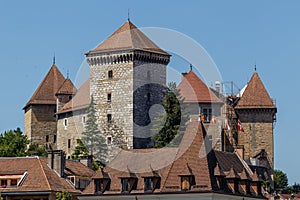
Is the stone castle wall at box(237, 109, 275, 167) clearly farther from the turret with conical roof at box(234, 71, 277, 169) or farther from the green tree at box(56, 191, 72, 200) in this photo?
the green tree at box(56, 191, 72, 200)

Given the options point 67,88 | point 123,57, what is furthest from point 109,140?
point 67,88

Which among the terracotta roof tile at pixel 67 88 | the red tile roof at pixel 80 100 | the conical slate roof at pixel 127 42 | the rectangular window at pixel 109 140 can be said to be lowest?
the rectangular window at pixel 109 140

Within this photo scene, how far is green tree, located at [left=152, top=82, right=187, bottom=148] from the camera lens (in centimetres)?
10712

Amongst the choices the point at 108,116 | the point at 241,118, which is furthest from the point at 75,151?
the point at 241,118

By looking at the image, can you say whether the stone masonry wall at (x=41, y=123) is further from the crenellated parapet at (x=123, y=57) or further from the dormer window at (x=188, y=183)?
the dormer window at (x=188, y=183)

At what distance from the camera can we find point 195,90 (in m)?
117

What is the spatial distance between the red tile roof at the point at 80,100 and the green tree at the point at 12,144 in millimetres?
7069

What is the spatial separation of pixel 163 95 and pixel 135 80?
4641 mm

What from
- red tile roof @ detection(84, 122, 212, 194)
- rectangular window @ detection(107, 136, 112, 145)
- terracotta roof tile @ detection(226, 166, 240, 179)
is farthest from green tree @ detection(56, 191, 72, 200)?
rectangular window @ detection(107, 136, 112, 145)

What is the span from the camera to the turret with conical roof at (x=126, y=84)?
113750 mm

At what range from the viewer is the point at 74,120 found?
121 metres

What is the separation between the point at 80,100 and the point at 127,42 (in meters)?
8.98

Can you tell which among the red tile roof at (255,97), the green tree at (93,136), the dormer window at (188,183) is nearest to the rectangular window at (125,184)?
the dormer window at (188,183)

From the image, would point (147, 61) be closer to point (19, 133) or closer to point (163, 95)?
point (163, 95)
